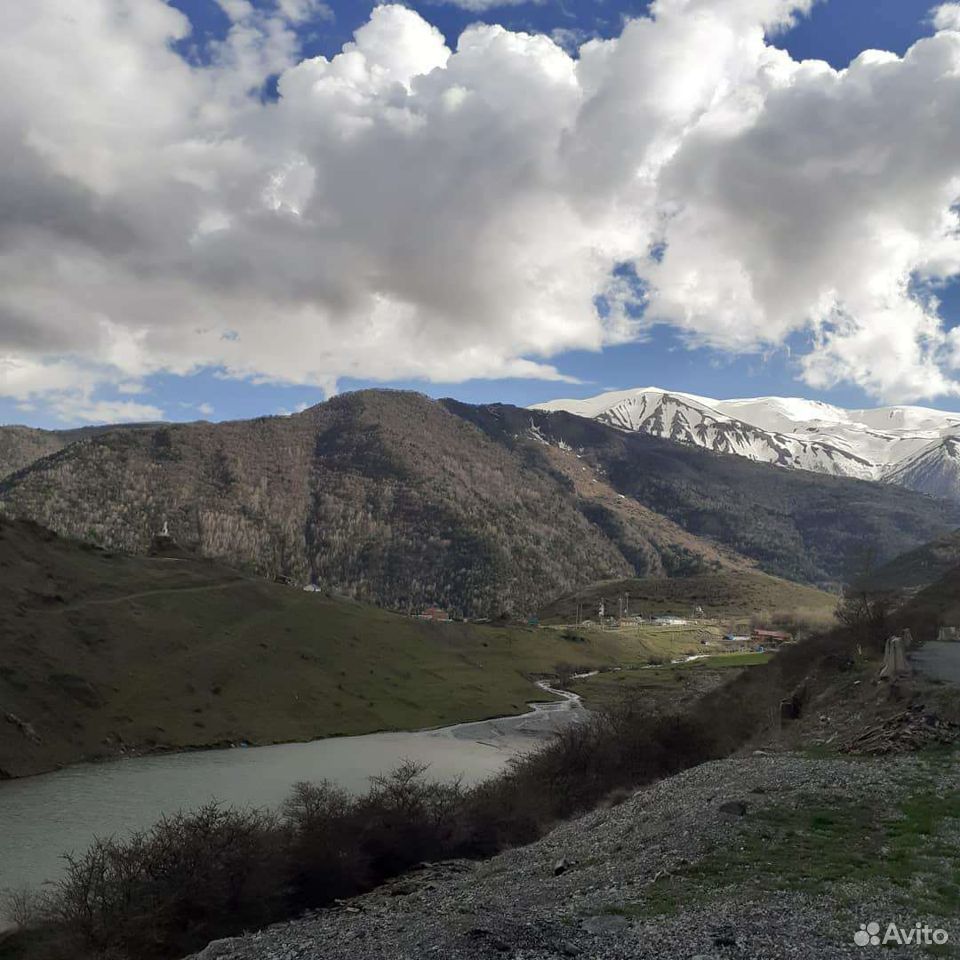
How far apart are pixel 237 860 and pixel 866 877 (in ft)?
98.7

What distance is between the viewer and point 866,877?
20219 mm

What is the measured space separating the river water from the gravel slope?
101 ft

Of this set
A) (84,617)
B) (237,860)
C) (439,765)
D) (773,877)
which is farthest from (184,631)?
(773,877)

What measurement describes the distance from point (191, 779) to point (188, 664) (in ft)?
126

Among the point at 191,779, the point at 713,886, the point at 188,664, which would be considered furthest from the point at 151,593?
the point at 713,886

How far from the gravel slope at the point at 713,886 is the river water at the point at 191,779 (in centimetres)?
3085

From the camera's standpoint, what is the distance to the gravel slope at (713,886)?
1791 cm

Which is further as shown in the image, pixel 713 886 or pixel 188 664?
pixel 188 664

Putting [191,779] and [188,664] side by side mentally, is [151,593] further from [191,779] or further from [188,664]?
[191,779]

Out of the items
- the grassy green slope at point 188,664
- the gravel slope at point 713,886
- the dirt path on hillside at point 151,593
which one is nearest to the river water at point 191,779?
the grassy green slope at point 188,664

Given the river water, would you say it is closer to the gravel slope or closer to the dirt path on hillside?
the gravel slope

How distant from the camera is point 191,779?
7625 cm

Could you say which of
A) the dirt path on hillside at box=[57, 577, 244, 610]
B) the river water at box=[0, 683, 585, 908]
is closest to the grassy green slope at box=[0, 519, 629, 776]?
the dirt path on hillside at box=[57, 577, 244, 610]

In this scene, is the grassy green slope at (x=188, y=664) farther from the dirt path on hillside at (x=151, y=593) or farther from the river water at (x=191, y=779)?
the river water at (x=191, y=779)
